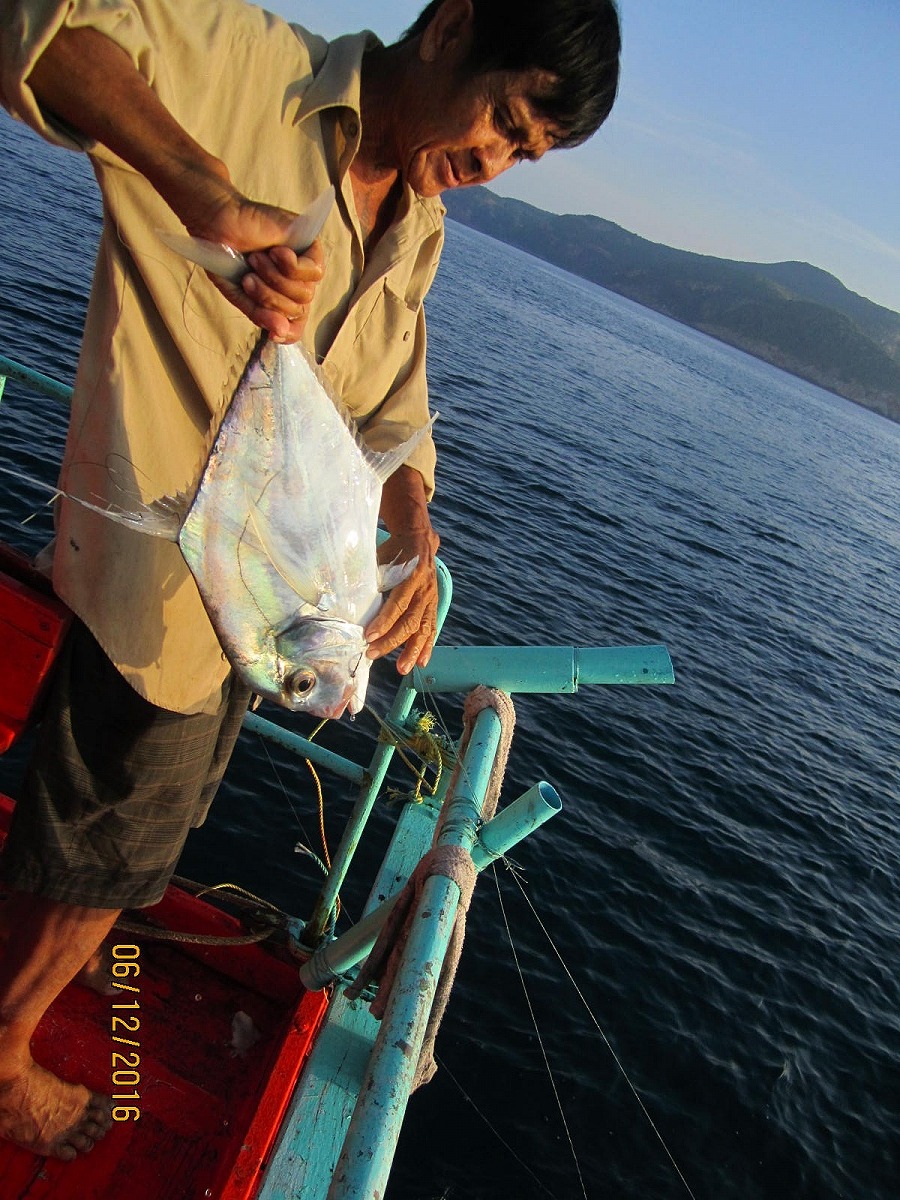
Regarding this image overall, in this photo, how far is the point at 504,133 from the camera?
6.36 feet

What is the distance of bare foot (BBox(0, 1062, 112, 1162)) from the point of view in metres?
2.44

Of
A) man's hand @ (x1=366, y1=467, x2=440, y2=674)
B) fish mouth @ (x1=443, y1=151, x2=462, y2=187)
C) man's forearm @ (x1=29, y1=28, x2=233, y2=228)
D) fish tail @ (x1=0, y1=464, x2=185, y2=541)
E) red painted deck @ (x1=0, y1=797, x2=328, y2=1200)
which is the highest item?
fish mouth @ (x1=443, y1=151, x2=462, y2=187)

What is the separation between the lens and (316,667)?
1885 millimetres

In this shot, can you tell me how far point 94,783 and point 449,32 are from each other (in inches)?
80.8

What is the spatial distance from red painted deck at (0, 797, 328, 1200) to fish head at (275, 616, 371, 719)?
160 centimetres

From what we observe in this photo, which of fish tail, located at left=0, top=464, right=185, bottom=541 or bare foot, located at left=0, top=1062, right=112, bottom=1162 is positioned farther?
bare foot, located at left=0, top=1062, right=112, bottom=1162

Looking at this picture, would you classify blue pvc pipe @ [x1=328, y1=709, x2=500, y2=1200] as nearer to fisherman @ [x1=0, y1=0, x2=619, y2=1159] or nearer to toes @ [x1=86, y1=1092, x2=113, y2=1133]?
fisherman @ [x1=0, y1=0, x2=619, y2=1159]

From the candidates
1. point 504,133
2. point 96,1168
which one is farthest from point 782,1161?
point 504,133

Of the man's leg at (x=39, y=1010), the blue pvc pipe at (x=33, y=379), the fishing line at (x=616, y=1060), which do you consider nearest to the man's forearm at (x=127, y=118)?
the blue pvc pipe at (x=33, y=379)

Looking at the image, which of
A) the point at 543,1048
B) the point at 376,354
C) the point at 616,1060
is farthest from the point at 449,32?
the point at 616,1060

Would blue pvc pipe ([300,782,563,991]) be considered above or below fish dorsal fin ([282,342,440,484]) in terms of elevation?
Result: below

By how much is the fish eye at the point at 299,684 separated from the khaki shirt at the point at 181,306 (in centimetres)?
37

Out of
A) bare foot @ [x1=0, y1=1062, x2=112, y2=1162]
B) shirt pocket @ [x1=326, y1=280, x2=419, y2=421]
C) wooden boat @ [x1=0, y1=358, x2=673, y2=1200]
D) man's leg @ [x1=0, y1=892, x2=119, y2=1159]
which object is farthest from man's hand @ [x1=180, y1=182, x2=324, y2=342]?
bare foot @ [x1=0, y1=1062, x2=112, y2=1162]

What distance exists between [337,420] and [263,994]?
2.47 m
